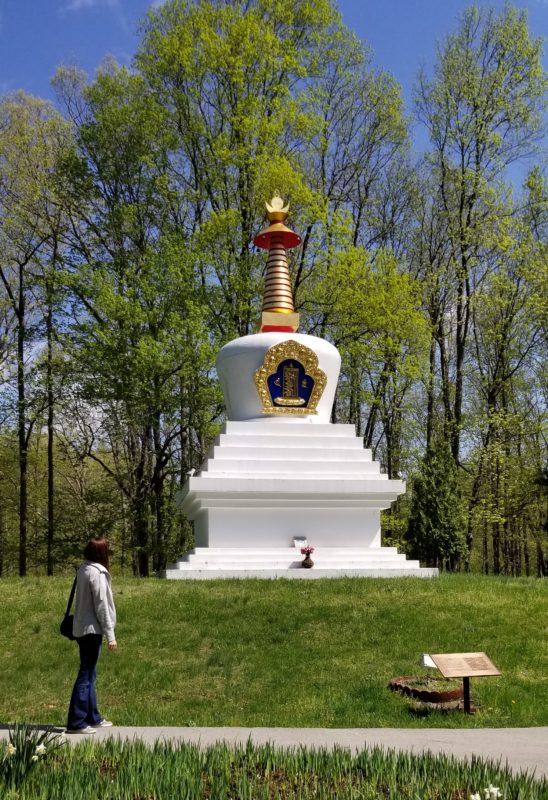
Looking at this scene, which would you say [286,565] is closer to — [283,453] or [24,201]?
[283,453]

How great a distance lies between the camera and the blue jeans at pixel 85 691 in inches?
217

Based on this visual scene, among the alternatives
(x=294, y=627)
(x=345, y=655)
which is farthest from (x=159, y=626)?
(x=345, y=655)

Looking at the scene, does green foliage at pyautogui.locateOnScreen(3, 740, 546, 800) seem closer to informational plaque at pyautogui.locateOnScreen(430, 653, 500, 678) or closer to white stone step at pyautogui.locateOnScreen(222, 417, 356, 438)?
informational plaque at pyautogui.locateOnScreen(430, 653, 500, 678)

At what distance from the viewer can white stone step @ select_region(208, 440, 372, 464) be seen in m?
13.6

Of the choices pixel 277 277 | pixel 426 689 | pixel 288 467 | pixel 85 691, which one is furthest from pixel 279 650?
pixel 277 277

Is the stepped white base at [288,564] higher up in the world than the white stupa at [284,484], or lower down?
lower down

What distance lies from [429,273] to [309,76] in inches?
284

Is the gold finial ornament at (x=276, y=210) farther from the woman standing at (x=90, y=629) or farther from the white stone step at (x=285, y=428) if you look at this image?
the woman standing at (x=90, y=629)

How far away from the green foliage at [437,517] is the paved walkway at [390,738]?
12.9m

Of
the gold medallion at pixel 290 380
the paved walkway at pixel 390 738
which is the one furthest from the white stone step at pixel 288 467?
the paved walkway at pixel 390 738

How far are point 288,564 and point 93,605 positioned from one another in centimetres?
706

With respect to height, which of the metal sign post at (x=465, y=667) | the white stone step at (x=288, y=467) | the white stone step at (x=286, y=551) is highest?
the white stone step at (x=288, y=467)

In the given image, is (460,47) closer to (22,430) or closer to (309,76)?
(309,76)

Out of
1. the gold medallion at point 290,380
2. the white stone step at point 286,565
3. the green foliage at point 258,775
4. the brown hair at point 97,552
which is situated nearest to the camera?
the green foliage at point 258,775
